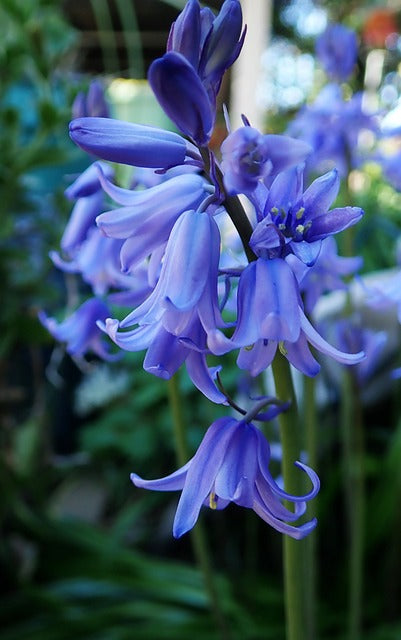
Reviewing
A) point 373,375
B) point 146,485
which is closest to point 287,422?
point 146,485

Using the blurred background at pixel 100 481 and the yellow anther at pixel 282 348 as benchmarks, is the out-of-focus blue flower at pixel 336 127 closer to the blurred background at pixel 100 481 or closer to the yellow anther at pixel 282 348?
the blurred background at pixel 100 481

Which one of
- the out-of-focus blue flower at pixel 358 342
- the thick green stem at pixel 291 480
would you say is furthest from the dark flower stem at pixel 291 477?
the out-of-focus blue flower at pixel 358 342

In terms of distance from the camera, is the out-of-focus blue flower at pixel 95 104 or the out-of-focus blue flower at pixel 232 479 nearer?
the out-of-focus blue flower at pixel 232 479

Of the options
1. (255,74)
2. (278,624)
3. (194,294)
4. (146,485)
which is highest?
(194,294)

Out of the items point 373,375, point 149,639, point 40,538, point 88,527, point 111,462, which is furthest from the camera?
point 111,462

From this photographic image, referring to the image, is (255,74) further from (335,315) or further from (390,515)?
(390,515)

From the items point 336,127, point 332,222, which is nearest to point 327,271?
A: point 332,222

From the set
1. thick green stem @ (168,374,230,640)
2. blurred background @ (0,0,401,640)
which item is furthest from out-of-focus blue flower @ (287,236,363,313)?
blurred background @ (0,0,401,640)
